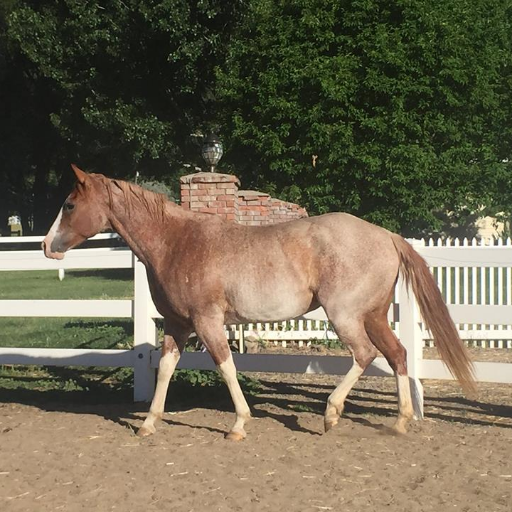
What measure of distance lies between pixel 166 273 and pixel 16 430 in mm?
1702

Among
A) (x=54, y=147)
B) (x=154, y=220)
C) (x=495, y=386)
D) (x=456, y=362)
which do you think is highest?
(x=54, y=147)

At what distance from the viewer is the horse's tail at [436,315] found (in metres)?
5.82

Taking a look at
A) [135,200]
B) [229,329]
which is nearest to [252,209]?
[229,329]

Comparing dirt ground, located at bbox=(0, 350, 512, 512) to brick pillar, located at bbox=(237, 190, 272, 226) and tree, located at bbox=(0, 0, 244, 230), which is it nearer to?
brick pillar, located at bbox=(237, 190, 272, 226)

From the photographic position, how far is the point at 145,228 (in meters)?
6.06

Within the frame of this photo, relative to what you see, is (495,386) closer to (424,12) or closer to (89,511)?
(89,511)

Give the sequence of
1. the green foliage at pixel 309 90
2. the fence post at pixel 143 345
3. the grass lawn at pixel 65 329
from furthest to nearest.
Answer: the green foliage at pixel 309 90 → the grass lawn at pixel 65 329 → the fence post at pixel 143 345

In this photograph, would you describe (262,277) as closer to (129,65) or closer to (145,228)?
(145,228)

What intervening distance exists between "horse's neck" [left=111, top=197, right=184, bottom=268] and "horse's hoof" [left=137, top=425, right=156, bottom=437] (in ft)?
4.02

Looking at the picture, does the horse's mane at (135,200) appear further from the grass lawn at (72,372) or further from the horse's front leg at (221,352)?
the grass lawn at (72,372)

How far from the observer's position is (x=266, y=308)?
567 cm

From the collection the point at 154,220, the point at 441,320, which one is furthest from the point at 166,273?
the point at 441,320

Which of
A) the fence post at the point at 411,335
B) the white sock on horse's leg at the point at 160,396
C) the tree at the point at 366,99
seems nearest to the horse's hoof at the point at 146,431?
the white sock on horse's leg at the point at 160,396

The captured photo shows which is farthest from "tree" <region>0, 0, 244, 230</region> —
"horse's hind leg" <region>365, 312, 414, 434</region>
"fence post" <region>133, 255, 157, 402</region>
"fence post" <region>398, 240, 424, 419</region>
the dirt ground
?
"horse's hind leg" <region>365, 312, 414, 434</region>
